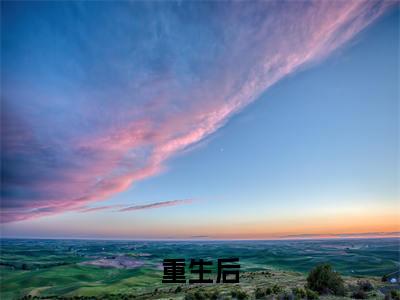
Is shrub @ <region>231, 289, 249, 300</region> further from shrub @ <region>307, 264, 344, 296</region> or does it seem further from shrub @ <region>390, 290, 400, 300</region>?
shrub @ <region>390, 290, 400, 300</region>

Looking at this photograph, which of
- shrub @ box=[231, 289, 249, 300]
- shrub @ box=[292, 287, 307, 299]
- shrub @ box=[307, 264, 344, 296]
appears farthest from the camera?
shrub @ box=[307, 264, 344, 296]

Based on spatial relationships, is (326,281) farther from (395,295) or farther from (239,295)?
(239,295)

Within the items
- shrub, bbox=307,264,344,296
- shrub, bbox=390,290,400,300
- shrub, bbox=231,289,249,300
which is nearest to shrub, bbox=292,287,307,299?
shrub, bbox=307,264,344,296

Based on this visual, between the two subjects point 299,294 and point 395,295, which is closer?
point 395,295

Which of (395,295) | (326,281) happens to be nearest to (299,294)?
(326,281)

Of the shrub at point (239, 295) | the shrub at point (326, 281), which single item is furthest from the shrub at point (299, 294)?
the shrub at point (239, 295)

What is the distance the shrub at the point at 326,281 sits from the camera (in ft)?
80.8

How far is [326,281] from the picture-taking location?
2511cm

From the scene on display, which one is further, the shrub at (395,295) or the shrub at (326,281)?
the shrub at (326,281)

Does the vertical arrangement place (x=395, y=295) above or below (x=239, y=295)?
above

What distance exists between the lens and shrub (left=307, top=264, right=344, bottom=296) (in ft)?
80.8

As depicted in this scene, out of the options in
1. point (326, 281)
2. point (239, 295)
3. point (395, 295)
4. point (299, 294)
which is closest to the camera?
point (395, 295)

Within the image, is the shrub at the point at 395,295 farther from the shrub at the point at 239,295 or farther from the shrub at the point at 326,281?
the shrub at the point at 239,295

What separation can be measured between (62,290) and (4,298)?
13198 mm
